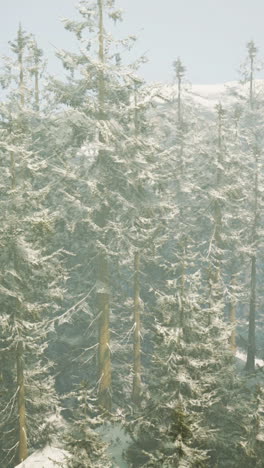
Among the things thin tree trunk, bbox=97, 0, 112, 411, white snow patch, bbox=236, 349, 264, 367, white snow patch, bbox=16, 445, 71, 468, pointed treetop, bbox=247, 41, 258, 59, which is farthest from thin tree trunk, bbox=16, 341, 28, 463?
pointed treetop, bbox=247, 41, 258, 59

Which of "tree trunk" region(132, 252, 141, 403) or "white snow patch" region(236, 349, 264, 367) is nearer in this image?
"tree trunk" region(132, 252, 141, 403)

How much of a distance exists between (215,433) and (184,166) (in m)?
21.2

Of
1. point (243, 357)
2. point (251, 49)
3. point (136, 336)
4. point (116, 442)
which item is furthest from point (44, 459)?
point (251, 49)

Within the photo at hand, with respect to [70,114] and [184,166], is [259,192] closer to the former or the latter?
[184,166]

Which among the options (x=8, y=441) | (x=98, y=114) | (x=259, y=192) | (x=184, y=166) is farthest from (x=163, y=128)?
(x=8, y=441)

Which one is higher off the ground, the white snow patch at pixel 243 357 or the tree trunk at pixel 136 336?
the tree trunk at pixel 136 336

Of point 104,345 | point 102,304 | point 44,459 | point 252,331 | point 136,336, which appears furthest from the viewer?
point 252,331

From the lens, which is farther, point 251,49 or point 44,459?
point 251,49

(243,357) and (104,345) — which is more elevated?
(104,345)

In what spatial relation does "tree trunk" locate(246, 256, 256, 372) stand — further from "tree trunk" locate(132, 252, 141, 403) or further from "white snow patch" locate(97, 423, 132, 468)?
"white snow patch" locate(97, 423, 132, 468)

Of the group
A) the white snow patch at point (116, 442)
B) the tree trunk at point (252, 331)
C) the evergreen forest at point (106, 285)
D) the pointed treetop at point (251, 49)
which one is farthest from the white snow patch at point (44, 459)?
the pointed treetop at point (251, 49)

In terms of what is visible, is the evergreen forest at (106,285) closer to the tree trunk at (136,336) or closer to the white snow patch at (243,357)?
the tree trunk at (136,336)

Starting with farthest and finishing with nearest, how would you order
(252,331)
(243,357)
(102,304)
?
(243,357), (252,331), (102,304)

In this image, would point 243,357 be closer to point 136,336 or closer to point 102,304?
point 136,336
